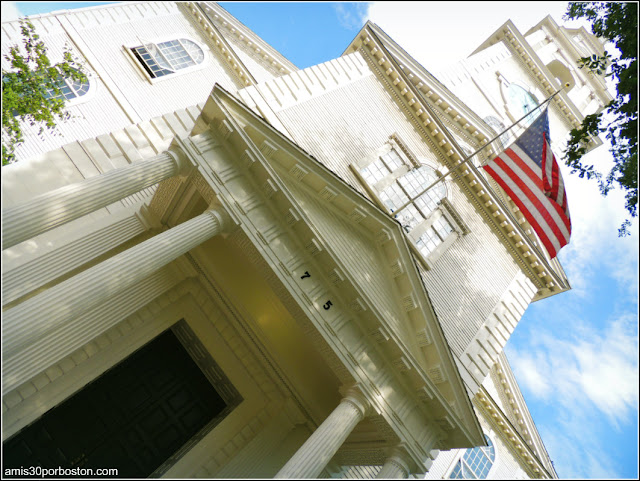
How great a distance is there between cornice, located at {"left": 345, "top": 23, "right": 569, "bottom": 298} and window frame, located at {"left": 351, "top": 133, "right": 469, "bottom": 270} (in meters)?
1.34

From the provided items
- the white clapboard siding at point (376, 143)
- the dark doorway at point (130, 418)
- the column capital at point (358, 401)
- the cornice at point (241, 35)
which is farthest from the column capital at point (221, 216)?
the cornice at point (241, 35)

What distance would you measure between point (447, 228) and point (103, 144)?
14.3 meters

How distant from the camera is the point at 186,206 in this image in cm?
1283

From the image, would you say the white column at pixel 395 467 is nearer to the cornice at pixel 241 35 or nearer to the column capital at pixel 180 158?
the column capital at pixel 180 158

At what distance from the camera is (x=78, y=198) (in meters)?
9.66

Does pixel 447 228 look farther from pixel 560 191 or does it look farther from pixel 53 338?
pixel 53 338

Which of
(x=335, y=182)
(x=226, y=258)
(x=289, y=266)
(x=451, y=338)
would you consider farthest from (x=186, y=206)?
(x=451, y=338)

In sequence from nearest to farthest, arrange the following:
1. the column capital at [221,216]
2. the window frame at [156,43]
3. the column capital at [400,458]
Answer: the column capital at [221,216]
the column capital at [400,458]
the window frame at [156,43]

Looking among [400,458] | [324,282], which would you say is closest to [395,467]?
[400,458]

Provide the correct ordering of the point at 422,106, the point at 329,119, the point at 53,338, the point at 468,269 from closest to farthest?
the point at 53,338 < the point at 329,119 < the point at 468,269 < the point at 422,106

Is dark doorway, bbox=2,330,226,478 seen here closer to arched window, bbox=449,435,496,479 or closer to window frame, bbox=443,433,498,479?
window frame, bbox=443,433,498,479

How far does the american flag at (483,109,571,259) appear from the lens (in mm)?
14148

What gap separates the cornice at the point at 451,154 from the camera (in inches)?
811

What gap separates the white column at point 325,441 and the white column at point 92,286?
5.61 metres
